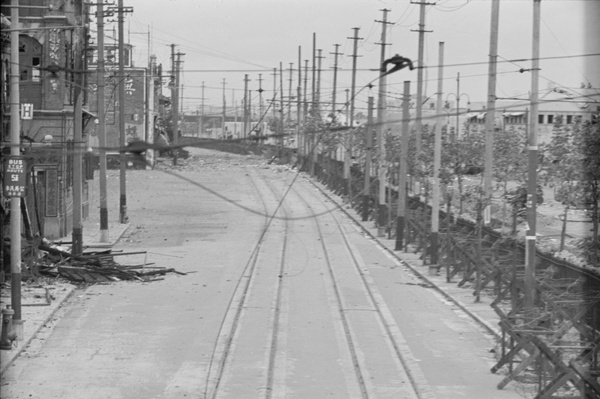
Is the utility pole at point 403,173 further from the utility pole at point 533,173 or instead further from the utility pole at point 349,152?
the utility pole at point 349,152

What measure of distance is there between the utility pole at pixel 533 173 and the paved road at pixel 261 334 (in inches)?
54.6

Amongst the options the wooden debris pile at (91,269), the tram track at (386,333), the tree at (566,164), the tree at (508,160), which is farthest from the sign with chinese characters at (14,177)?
the tree at (508,160)

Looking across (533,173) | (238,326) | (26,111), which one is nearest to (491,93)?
(533,173)

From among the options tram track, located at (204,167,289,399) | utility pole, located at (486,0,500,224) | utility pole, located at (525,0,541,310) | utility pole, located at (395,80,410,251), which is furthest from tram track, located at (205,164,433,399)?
utility pole, located at (486,0,500,224)

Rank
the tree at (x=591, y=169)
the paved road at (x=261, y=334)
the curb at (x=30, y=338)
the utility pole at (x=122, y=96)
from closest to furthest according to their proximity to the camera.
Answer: the paved road at (x=261, y=334), the curb at (x=30, y=338), the tree at (x=591, y=169), the utility pole at (x=122, y=96)

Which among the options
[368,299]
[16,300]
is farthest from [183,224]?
[16,300]

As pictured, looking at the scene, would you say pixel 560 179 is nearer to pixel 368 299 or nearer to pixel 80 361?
pixel 368 299

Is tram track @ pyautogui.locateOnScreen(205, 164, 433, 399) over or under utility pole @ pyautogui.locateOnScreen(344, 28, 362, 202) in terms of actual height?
under

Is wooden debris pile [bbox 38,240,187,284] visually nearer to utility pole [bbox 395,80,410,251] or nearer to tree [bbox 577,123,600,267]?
utility pole [bbox 395,80,410,251]

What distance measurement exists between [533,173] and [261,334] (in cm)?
560

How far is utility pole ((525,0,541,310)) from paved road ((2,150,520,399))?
139cm

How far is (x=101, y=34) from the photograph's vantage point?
31891 millimetres

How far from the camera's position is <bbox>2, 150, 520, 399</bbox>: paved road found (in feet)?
48.6

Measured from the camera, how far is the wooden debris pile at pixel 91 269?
25.1 m
